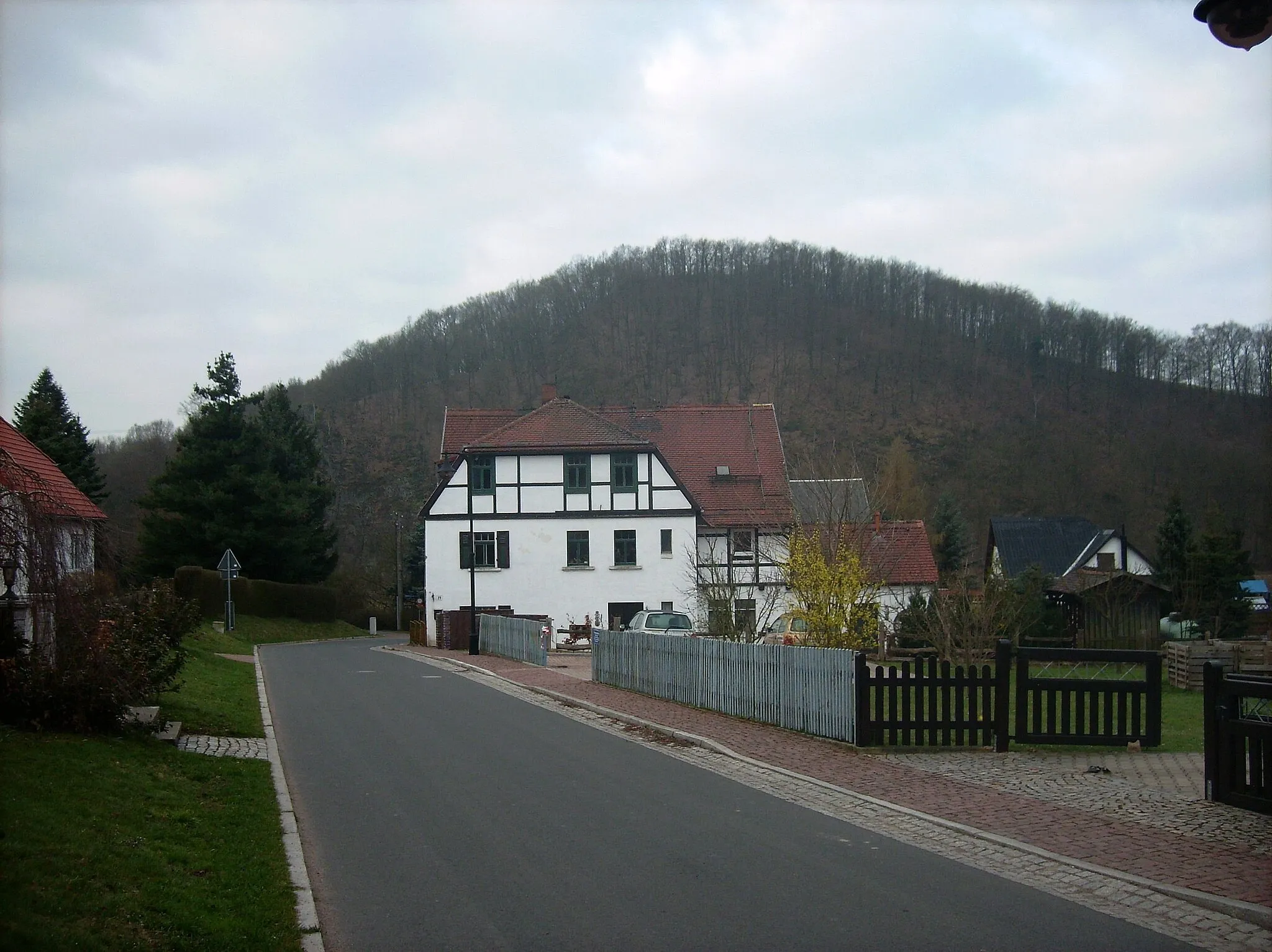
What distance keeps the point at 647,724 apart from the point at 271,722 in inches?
237

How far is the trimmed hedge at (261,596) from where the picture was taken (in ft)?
158

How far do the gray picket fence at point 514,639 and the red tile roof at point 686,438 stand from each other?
10547 millimetres

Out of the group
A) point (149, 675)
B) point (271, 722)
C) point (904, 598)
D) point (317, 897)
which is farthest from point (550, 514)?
point (317, 897)

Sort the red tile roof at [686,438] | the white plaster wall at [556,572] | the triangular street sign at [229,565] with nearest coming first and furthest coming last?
the triangular street sign at [229,565] < the white plaster wall at [556,572] < the red tile roof at [686,438]

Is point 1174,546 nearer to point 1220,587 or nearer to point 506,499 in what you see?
point 1220,587

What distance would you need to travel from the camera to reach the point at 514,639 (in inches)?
1394

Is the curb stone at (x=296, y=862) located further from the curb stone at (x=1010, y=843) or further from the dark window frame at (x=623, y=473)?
the dark window frame at (x=623, y=473)

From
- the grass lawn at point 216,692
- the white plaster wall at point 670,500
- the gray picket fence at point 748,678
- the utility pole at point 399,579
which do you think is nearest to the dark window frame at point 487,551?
the white plaster wall at point 670,500

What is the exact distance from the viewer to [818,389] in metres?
108

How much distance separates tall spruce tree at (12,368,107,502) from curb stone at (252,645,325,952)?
3805cm

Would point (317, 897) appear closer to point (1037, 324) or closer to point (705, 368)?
point (705, 368)

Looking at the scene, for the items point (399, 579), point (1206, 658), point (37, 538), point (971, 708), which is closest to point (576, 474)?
point (1206, 658)

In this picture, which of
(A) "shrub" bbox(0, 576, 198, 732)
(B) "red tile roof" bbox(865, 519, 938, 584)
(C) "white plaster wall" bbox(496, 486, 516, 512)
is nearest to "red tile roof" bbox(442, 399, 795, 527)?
(C) "white plaster wall" bbox(496, 486, 516, 512)

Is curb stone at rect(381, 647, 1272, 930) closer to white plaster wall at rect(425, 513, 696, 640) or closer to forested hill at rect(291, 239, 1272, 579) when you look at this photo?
white plaster wall at rect(425, 513, 696, 640)
